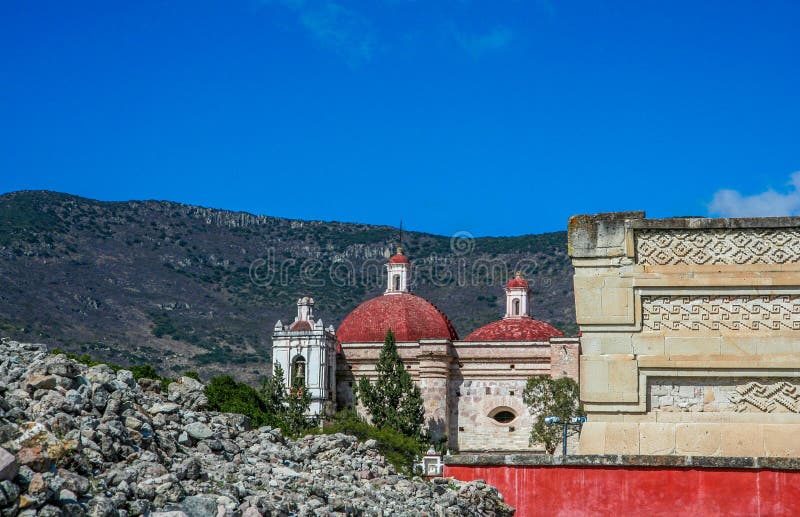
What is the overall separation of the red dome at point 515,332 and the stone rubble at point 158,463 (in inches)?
1305

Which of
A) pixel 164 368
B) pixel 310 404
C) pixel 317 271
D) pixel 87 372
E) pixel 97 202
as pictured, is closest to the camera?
pixel 87 372

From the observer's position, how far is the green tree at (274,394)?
40.3 meters

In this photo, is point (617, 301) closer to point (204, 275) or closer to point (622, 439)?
point (622, 439)

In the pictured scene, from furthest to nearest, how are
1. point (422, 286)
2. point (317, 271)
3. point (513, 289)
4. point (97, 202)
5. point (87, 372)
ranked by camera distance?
point (97, 202) < point (317, 271) < point (422, 286) < point (513, 289) < point (87, 372)

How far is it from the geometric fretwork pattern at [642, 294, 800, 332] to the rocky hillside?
56448 mm

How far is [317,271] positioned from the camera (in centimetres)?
9188

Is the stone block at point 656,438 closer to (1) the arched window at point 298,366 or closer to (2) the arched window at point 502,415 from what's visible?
(2) the arched window at point 502,415

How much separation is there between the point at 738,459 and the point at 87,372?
5.27 metres

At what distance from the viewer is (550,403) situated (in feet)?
134

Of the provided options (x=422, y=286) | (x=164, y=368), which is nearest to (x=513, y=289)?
(x=164, y=368)

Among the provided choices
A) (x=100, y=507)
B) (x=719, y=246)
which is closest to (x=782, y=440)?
(x=719, y=246)

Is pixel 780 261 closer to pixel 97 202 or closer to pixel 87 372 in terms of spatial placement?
pixel 87 372

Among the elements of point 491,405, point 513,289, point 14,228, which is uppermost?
point 14,228

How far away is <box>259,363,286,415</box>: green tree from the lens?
4028 cm
